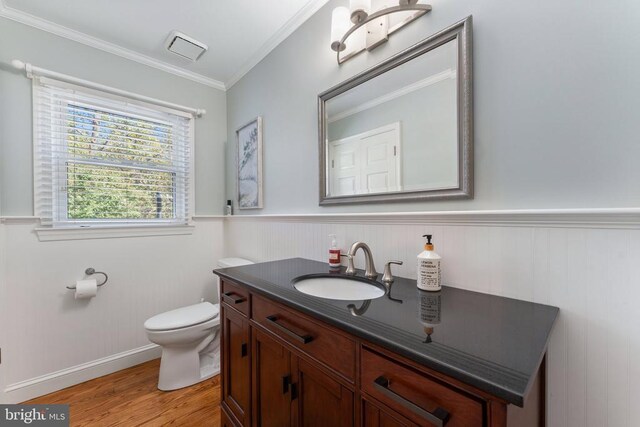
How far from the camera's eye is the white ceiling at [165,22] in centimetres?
161

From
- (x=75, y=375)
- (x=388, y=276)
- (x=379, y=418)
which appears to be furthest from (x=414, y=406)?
(x=75, y=375)

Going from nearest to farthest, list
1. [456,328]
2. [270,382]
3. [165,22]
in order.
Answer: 1. [456,328]
2. [270,382]
3. [165,22]

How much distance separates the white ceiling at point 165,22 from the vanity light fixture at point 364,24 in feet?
1.19

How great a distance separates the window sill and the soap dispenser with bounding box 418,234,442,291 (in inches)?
81.8

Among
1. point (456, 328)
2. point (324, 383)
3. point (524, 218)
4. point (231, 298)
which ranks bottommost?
point (324, 383)

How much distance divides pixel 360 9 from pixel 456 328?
1359 millimetres

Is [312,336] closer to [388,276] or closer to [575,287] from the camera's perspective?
[388,276]

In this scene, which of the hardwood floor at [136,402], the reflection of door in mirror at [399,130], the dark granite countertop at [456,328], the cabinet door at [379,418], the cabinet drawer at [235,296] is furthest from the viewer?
the hardwood floor at [136,402]

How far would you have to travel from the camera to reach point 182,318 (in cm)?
176

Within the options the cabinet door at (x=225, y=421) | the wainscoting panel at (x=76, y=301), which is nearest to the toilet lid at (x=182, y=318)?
the wainscoting panel at (x=76, y=301)

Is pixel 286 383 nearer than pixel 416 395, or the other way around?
pixel 416 395

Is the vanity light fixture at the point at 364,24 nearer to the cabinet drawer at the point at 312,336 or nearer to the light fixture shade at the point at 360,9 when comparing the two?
the light fixture shade at the point at 360,9

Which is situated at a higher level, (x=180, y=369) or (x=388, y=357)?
(x=388, y=357)

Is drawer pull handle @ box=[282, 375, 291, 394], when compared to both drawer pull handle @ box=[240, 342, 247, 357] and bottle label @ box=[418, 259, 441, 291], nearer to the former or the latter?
drawer pull handle @ box=[240, 342, 247, 357]
